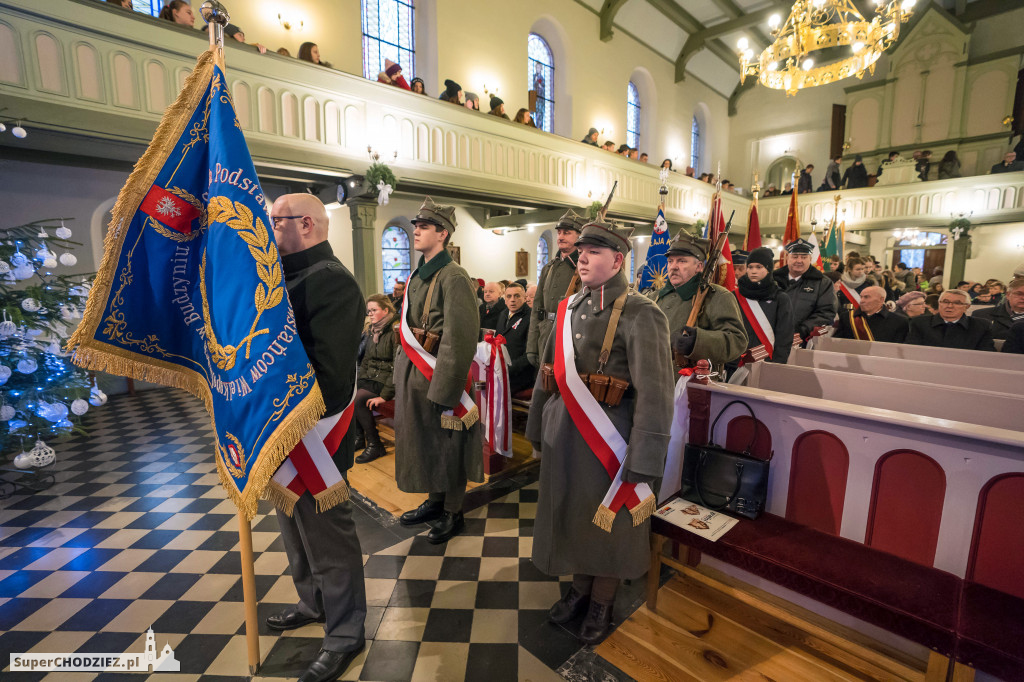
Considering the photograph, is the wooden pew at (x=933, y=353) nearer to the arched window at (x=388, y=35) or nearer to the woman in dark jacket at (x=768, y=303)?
the woman in dark jacket at (x=768, y=303)

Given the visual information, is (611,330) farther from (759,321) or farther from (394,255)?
(394,255)

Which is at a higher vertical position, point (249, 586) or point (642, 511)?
point (642, 511)

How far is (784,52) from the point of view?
662cm

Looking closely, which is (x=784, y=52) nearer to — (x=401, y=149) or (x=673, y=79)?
(x=401, y=149)

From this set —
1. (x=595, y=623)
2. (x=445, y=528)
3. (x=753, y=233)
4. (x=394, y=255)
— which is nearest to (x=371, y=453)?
(x=445, y=528)

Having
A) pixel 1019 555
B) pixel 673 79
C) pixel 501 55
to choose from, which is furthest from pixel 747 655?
pixel 673 79

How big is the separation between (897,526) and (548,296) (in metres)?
2.52

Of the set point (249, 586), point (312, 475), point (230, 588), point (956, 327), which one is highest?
point (956, 327)

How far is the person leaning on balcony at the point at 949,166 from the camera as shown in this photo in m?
12.7

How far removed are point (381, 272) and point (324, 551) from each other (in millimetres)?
7719

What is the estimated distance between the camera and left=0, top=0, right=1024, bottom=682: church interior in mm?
1791

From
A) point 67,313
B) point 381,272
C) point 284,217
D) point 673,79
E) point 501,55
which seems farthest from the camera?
point 673,79

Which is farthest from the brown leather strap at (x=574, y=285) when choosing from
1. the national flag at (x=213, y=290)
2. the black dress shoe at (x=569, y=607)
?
the national flag at (x=213, y=290)

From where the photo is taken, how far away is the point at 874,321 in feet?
16.0
